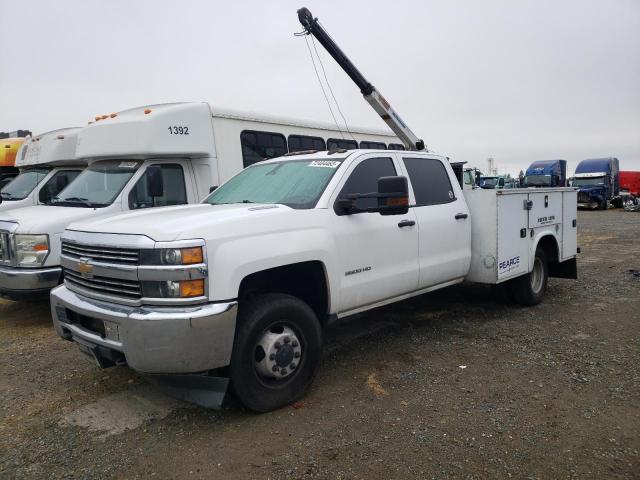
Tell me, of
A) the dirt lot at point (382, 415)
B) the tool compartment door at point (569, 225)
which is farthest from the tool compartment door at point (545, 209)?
the dirt lot at point (382, 415)

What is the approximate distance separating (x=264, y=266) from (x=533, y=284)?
4428 millimetres

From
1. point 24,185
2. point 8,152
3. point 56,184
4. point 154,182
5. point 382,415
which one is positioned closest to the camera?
point 382,415

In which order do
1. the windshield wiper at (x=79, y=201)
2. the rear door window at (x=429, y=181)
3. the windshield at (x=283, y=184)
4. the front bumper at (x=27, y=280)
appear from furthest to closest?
the windshield wiper at (x=79, y=201) → the front bumper at (x=27, y=280) → the rear door window at (x=429, y=181) → the windshield at (x=283, y=184)

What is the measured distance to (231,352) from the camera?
3432mm

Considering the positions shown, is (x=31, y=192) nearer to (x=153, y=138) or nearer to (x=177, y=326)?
(x=153, y=138)

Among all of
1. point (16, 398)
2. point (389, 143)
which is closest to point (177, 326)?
point (16, 398)

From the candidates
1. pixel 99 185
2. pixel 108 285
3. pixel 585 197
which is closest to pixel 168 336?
pixel 108 285

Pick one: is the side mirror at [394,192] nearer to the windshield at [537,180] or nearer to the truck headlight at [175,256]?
the truck headlight at [175,256]

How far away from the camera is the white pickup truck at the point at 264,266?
10.7 ft

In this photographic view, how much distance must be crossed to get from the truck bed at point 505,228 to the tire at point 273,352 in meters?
2.58

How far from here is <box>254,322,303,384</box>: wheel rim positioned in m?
3.68

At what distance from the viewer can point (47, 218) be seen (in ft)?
20.5

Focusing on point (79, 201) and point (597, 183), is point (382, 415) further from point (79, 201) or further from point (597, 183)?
point (597, 183)

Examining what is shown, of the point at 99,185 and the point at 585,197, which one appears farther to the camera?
the point at 585,197
